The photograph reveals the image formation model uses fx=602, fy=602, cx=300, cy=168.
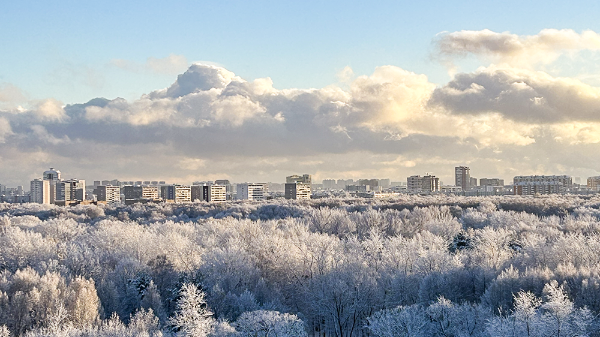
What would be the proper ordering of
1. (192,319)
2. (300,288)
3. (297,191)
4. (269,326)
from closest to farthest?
1. (269,326)
2. (192,319)
3. (300,288)
4. (297,191)

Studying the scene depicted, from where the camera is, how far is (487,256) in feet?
139

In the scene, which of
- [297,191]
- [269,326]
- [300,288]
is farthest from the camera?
[297,191]

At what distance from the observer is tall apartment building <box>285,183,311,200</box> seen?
19165 cm

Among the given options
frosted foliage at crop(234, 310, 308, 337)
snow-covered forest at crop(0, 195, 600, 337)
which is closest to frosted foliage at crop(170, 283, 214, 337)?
snow-covered forest at crop(0, 195, 600, 337)

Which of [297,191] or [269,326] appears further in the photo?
[297,191]

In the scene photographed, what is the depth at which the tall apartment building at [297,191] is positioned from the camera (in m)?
192

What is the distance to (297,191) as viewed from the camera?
192250 mm

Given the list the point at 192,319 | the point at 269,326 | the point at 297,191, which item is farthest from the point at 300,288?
the point at 297,191

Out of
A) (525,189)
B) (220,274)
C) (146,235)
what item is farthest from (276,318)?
(525,189)

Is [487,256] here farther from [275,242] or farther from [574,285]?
[275,242]

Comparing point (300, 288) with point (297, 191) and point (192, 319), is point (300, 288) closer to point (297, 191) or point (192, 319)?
point (192, 319)

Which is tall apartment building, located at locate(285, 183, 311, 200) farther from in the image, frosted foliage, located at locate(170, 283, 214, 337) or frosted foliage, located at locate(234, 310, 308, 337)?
frosted foliage, located at locate(234, 310, 308, 337)

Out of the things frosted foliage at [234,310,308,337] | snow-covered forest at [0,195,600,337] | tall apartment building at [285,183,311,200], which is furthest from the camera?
tall apartment building at [285,183,311,200]

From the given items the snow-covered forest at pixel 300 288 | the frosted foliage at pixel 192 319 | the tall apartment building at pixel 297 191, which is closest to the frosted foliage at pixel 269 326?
the snow-covered forest at pixel 300 288
